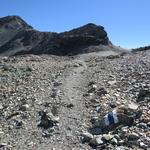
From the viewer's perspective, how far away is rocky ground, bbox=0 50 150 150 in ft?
44.3

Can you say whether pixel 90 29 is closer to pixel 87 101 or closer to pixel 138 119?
pixel 87 101

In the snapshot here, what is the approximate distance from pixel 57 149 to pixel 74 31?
42250 millimetres

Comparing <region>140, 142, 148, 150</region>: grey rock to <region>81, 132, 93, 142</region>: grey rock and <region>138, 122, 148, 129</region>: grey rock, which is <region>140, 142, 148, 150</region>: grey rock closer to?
<region>138, 122, 148, 129</region>: grey rock

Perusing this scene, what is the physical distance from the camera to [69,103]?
17.7m

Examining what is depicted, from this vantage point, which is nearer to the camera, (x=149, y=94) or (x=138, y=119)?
(x=138, y=119)

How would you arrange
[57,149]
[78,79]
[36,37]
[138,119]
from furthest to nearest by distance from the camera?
1. [36,37]
2. [78,79]
3. [138,119]
4. [57,149]

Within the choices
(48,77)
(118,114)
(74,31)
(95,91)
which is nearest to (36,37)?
(74,31)

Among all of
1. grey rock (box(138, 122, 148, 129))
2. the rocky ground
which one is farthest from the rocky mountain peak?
grey rock (box(138, 122, 148, 129))

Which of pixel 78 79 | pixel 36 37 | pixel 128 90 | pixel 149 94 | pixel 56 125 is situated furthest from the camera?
pixel 36 37

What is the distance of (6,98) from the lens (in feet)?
64.4

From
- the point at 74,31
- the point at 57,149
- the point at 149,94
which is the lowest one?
the point at 57,149

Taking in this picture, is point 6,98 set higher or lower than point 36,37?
lower

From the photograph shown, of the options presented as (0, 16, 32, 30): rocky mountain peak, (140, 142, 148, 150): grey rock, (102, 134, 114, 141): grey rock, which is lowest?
(140, 142, 148, 150): grey rock

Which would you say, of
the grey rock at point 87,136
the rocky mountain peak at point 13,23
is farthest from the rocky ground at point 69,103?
the rocky mountain peak at point 13,23
